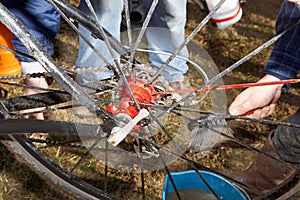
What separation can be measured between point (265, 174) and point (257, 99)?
0.41 metres

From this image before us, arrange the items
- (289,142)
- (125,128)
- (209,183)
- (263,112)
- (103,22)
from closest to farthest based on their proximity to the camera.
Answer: (125,128) → (289,142) → (209,183) → (103,22) → (263,112)

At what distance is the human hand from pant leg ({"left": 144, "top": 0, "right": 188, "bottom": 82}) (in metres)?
0.32

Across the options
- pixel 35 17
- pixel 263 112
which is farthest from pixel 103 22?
pixel 263 112

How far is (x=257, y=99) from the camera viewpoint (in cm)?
224

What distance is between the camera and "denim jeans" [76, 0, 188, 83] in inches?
82.9

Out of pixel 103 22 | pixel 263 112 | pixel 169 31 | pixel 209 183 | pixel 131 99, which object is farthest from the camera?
pixel 263 112

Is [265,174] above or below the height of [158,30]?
below

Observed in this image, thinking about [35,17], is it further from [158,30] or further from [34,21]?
[158,30]

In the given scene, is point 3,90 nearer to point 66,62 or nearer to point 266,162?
point 66,62

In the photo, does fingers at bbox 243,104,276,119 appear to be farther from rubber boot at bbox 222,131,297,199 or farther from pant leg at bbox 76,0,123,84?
pant leg at bbox 76,0,123,84

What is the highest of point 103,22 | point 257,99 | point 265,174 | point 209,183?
point 103,22

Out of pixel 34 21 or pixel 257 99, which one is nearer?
pixel 34 21

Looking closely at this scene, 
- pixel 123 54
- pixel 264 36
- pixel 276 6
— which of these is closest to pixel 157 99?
pixel 123 54

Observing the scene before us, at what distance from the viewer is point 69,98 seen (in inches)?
63.3
